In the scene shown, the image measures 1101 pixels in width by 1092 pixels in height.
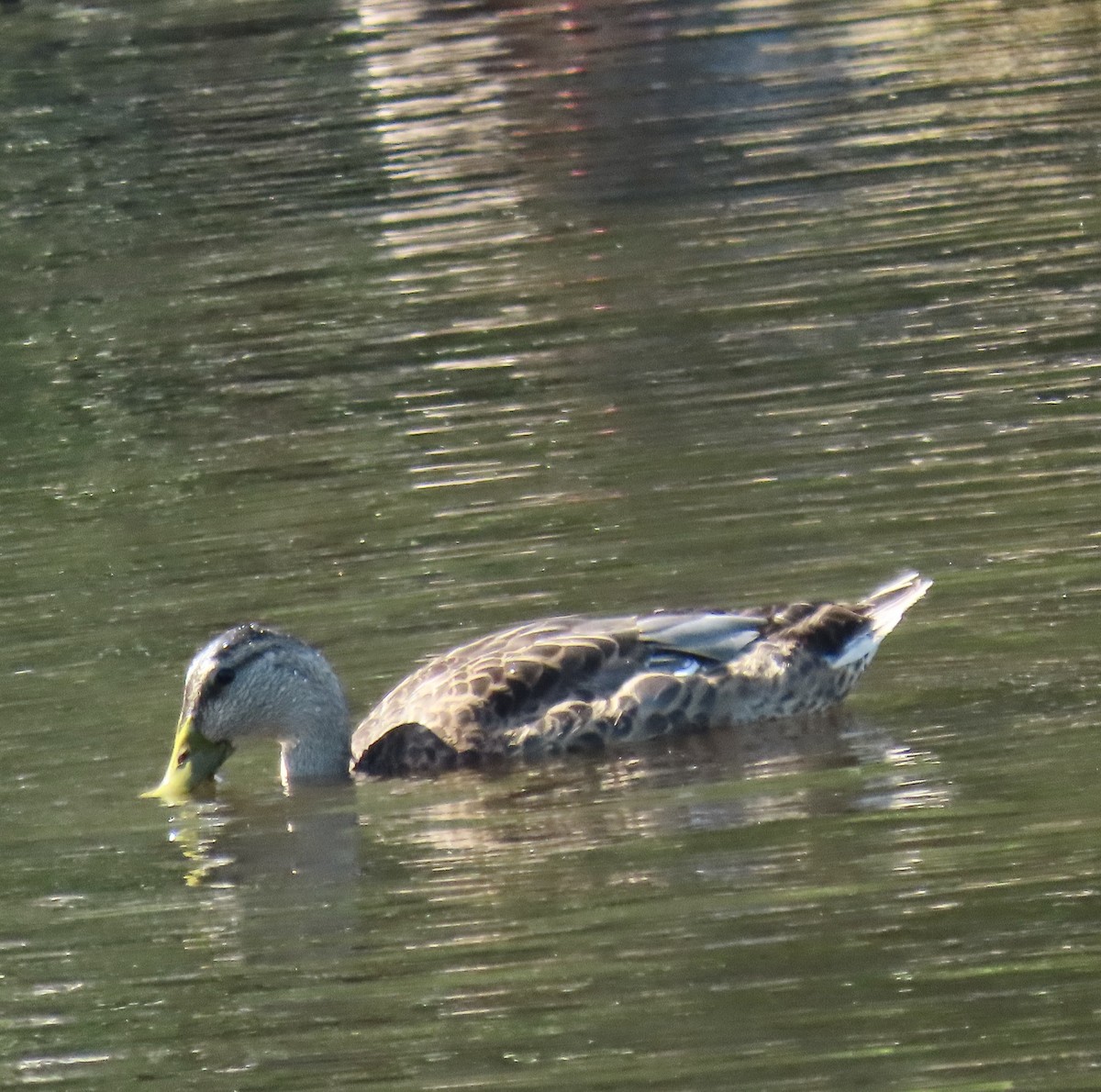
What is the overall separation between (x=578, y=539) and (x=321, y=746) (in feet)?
6.70

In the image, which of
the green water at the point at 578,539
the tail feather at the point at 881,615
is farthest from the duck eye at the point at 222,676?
the tail feather at the point at 881,615

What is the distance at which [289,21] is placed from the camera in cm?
3105

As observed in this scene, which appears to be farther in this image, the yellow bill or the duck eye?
the duck eye

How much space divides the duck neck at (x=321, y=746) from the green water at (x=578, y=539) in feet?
0.66

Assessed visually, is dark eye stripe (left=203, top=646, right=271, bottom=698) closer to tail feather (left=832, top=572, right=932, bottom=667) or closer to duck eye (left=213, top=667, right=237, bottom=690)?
duck eye (left=213, top=667, right=237, bottom=690)

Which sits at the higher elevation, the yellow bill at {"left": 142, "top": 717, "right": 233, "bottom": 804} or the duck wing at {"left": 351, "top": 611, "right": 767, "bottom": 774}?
the duck wing at {"left": 351, "top": 611, "right": 767, "bottom": 774}

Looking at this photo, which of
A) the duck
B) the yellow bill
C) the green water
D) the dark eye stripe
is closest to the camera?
the green water

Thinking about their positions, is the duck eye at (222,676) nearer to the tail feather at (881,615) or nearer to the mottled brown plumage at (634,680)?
the mottled brown plumage at (634,680)

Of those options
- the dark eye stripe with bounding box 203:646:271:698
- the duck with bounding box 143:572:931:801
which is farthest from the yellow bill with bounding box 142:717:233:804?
the dark eye stripe with bounding box 203:646:271:698

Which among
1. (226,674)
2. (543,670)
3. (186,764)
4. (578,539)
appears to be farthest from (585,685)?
(578,539)

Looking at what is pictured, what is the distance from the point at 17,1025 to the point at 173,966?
1.79 ft

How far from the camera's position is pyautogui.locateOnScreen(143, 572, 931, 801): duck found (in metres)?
10.1

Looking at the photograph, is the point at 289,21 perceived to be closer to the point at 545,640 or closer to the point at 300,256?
the point at 300,256

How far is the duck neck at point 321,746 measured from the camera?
10391 mm
